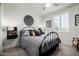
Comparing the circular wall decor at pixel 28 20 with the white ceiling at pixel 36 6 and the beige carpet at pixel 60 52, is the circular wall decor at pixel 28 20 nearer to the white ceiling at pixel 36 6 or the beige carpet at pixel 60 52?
the white ceiling at pixel 36 6

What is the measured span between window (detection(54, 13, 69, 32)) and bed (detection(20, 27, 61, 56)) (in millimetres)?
137

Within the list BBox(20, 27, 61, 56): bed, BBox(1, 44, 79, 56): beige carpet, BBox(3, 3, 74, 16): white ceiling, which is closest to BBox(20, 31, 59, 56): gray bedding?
BBox(20, 27, 61, 56): bed

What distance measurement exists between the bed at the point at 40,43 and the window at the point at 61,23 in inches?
5.4

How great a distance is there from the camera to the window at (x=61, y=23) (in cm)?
193

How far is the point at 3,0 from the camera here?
6.19 feet

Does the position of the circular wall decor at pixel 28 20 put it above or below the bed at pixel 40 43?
above

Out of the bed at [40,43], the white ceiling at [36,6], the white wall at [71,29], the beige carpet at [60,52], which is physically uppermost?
the white ceiling at [36,6]

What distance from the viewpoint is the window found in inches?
76.1

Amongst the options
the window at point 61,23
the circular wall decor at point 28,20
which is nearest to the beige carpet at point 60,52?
the window at point 61,23

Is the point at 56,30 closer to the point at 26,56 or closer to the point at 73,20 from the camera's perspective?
the point at 73,20

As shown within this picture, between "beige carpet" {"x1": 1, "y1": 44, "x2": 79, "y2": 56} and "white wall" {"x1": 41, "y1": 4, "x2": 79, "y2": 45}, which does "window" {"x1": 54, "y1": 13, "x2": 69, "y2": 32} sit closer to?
"white wall" {"x1": 41, "y1": 4, "x2": 79, "y2": 45}

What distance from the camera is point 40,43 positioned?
6.22 feet

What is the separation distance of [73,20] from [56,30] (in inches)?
14.4

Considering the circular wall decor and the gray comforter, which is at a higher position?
the circular wall decor
